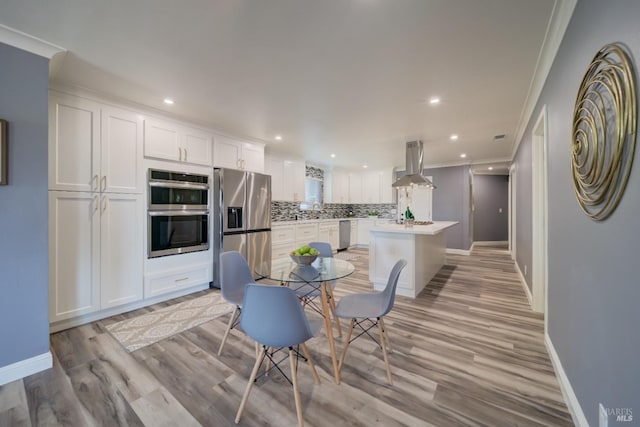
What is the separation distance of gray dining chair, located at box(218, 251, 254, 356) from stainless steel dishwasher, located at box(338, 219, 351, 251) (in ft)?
15.9

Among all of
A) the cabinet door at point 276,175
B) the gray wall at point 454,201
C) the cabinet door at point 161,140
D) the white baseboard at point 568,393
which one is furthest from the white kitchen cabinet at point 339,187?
the white baseboard at point 568,393

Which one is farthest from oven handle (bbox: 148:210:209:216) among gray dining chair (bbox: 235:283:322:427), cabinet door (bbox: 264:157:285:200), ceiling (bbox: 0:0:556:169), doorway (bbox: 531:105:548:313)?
doorway (bbox: 531:105:548:313)

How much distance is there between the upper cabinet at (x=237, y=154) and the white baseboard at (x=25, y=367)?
2.61m

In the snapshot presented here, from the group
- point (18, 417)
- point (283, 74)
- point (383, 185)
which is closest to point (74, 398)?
point (18, 417)

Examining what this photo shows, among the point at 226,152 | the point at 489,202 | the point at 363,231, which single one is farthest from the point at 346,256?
the point at 489,202

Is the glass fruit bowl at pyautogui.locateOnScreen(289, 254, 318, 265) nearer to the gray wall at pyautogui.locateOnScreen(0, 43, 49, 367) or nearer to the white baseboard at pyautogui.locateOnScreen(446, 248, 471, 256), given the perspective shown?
the gray wall at pyautogui.locateOnScreen(0, 43, 49, 367)

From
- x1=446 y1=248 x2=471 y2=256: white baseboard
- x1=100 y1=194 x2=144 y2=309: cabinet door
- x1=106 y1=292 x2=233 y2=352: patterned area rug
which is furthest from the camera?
x1=446 y1=248 x2=471 y2=256: white baseboard

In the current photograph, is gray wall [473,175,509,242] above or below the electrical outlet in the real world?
above

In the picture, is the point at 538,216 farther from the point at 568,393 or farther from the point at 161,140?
the point at 161,140

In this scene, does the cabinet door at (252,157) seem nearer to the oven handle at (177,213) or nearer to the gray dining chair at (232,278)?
the oven handle at (177,213)

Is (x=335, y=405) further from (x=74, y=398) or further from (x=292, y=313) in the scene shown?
(x=74, y=398)

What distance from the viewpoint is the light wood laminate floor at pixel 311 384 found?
56.8 inches

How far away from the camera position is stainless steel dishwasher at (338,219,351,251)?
706 centimetres

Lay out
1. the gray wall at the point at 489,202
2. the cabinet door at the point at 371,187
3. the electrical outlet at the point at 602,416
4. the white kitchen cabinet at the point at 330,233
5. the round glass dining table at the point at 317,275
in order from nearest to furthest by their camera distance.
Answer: the electrical outlet at the point at 602,416 < the round glass dining table at the point at 317,275 < the white kitchen cabinet at the point at 330,233 < the cabinet door at the point at 371,187 < the gray wall at the point at 489,202
